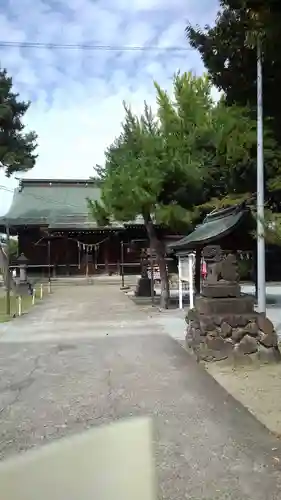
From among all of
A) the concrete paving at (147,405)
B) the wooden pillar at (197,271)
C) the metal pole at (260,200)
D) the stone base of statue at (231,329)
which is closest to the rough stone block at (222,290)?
the stone base of statue at (231,329)

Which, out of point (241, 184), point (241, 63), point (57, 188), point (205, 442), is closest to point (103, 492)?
point (205, 442)

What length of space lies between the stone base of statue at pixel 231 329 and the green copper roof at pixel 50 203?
29429mm

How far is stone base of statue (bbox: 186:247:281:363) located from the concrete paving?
0.47 meters

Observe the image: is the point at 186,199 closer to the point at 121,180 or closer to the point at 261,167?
the point at 121,180

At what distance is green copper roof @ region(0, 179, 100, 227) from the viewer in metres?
39.0

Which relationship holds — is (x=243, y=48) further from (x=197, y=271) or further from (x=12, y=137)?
(x=12, y=137)

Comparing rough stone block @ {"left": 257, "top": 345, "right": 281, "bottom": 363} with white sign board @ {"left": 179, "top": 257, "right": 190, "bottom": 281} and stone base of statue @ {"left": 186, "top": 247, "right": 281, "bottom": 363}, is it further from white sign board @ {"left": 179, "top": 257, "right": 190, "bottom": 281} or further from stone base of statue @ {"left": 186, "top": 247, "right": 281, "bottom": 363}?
white sign board @ {"left": 179, "top": 257, "right": 190, "bottom": 281}

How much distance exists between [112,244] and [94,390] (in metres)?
31.7

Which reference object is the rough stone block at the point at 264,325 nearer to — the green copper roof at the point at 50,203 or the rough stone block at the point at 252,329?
the rough stone block at the point at 252,329

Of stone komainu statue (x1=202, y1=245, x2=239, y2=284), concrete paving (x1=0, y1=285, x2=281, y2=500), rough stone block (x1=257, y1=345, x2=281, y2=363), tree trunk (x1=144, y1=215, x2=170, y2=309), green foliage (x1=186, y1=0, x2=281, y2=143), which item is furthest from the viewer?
tree trunk (x1=144, y1=215, x2=170, y2=309)

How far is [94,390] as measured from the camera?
731 centimetres

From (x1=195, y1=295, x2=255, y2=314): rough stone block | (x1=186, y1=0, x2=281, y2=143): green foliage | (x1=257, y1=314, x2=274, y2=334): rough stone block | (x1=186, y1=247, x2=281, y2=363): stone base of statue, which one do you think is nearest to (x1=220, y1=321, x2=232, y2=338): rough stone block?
(x1=186, y1=247, x2=281, y2=363): stone base of statue

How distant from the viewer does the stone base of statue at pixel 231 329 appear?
29.1 ft

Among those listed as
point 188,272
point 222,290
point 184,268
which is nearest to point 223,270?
point 222,290
